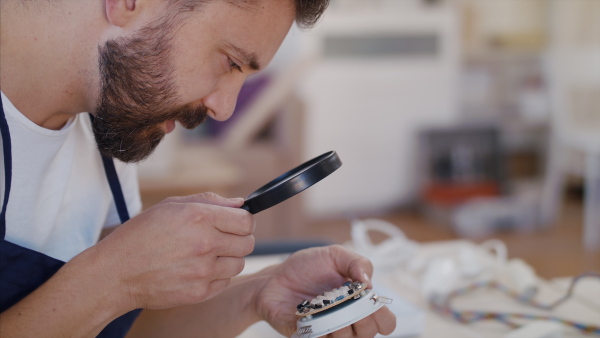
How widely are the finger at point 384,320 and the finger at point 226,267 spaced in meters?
0.19

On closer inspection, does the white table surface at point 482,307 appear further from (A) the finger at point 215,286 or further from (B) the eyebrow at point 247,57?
(B) the eyebrow at point 247,57

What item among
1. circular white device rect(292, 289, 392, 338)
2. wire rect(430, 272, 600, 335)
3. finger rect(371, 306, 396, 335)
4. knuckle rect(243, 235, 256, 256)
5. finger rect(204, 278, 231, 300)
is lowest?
wire rect(430, 272, 600, 335)

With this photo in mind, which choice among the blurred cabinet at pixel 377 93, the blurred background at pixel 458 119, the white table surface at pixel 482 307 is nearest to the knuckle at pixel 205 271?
the white table surface at pixel 482 307

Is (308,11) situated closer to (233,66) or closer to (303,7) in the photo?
(303,7)

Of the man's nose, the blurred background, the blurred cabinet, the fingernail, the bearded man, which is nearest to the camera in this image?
the bearded man

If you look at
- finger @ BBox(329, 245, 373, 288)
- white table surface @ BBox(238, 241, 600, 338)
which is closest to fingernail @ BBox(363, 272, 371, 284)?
finger @ BBox(329, 245, 373, 288)

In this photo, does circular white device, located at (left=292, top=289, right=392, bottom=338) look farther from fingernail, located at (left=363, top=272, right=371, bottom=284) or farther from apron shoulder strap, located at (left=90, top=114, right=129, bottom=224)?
apron shoulder strap, located at (left=90, top=114, right=129, bottom=224)

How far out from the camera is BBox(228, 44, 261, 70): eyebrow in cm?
86

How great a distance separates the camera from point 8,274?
2.48 feet

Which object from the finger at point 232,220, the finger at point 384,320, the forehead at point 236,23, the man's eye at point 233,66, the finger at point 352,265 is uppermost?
the forehead at point 236,23

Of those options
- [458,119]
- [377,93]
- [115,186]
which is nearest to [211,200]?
[115,186]

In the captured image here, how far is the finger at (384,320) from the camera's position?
0.79m

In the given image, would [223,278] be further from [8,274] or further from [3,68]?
[3,68]

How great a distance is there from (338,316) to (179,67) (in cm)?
43
